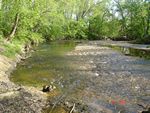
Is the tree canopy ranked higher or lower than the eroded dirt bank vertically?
higher

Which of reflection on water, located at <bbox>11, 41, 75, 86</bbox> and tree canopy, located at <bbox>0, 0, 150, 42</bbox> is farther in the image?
tree canopy, located at <bbox>0, 0, 150, 42</bbox>

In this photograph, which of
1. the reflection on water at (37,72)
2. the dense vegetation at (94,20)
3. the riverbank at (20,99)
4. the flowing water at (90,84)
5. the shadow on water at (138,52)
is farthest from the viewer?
the dense vegetation at (94,20)

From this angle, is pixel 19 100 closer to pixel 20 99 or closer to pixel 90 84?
pixel 20 99

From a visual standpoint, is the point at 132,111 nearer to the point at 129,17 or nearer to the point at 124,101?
the point at 124,101

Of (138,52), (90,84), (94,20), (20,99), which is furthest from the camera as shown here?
(94,20)

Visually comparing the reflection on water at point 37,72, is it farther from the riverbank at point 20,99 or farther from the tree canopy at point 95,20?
the tree canopy at point 95,20

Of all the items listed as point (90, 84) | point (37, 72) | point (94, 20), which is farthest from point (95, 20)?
point (90, 84)

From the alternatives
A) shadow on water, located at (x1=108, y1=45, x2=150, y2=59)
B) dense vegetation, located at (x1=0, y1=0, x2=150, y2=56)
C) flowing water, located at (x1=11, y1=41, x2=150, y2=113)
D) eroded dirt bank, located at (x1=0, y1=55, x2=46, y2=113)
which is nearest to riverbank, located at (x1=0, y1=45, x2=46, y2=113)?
eroded dirt bank, located at (x1=0, y1=55, x2=46, y2=113)

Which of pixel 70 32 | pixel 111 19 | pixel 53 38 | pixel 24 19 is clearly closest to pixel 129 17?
pixel 111 19

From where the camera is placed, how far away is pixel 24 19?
38875 mm

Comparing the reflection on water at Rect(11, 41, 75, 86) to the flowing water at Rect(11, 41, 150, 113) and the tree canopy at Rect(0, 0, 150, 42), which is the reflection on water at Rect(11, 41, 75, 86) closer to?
the flowing water at Rect(11, 41, 150, 113)

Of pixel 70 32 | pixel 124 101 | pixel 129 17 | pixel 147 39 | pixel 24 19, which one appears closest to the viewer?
pixel 124 101

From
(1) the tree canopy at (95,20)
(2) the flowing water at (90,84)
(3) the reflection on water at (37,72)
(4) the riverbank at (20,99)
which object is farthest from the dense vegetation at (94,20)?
(4) the riverbank at (20,99)

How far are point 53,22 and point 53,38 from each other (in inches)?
669
